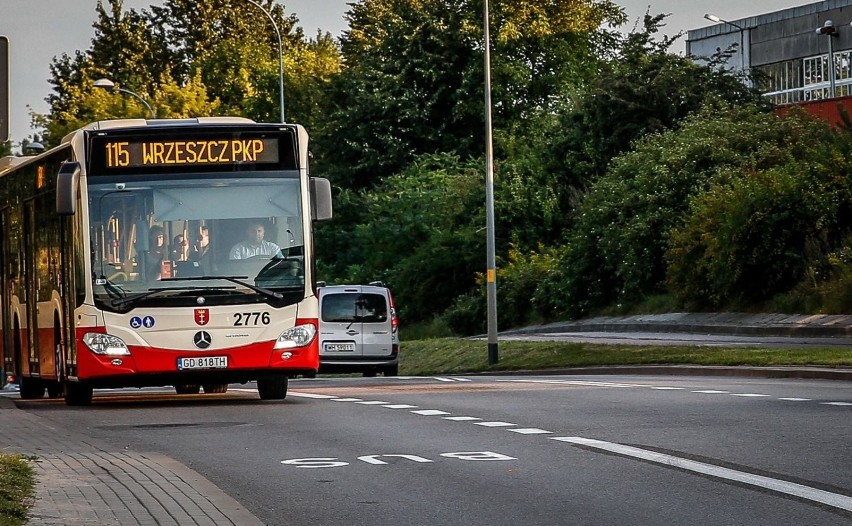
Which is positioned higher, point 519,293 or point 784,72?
point 784,72

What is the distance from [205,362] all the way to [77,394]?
8.76 feet

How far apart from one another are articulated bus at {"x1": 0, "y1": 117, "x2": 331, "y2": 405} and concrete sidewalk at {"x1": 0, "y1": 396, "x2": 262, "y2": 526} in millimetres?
4333

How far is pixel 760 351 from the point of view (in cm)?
2861

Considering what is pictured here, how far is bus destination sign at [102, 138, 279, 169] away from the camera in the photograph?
803 inches

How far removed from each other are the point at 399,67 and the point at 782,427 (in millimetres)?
51274

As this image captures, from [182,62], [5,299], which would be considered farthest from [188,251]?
[182,62]

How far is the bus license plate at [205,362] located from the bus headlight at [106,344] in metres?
0.63

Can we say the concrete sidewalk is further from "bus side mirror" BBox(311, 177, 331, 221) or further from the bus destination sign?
"bus side mirror" BBox(311, 177, 331, 221)

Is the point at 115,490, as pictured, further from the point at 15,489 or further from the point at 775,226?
the point at 775,226

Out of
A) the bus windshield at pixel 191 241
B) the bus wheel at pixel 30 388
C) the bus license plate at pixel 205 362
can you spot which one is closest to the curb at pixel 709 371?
the bus windshield at pixel 191 241

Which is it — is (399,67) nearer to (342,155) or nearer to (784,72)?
(342,155)

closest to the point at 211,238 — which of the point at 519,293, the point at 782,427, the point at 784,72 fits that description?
the point at 782,427

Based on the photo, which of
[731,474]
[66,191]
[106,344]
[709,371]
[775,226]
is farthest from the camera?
[775,226]

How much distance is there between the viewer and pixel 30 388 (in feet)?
82.9
